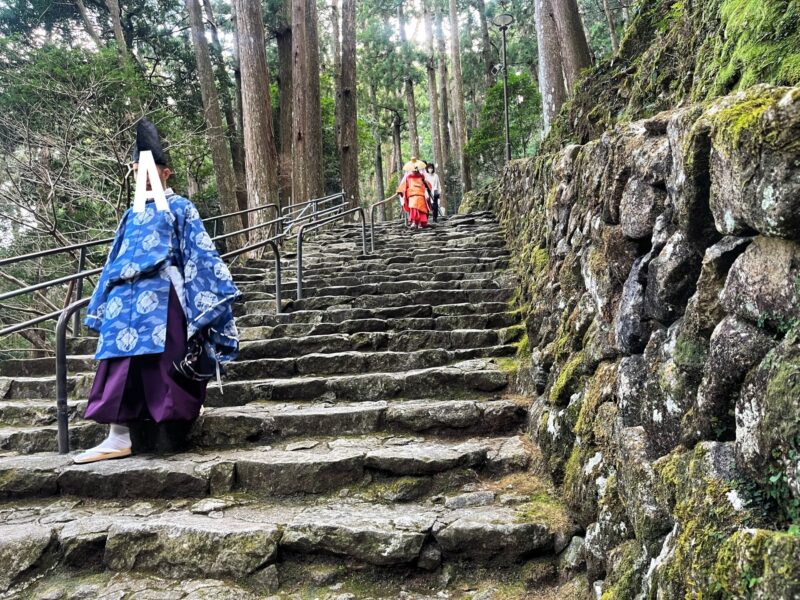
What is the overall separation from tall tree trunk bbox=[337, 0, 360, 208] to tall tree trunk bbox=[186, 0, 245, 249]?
8.22 feet

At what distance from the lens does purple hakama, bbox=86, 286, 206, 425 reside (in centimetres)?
292

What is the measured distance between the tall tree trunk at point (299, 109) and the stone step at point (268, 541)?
923 cm

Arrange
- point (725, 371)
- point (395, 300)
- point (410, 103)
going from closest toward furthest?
point (725, 371), point (395, 300), point (410, 103)

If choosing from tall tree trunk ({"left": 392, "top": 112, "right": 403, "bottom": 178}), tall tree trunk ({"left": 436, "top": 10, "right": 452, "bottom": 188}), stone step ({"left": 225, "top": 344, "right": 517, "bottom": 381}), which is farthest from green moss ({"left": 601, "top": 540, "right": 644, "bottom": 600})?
tall tree trunk ({"left": 392, "top": 112, "right": 403, "bottom": 178})

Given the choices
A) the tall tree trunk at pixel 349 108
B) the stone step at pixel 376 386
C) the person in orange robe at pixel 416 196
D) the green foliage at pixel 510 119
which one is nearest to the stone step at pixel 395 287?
the stone step at pixel 376 386

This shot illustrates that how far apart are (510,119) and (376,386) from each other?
1577 centimetres

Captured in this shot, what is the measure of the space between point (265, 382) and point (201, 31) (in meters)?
11.1

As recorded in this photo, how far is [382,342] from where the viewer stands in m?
4.35

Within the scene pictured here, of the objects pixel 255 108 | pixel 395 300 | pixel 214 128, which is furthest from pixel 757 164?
pixel 214 128

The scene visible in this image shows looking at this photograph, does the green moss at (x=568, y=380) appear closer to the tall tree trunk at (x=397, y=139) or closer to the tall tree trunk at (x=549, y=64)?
the tall tree trunk at (x=549, y=64)

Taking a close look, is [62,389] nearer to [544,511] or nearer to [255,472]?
[255,472]

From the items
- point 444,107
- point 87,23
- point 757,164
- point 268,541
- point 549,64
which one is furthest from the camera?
point 444,107

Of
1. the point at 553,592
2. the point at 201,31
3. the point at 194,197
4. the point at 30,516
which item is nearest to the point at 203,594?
the point at 30,516

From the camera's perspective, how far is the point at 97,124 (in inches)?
368
